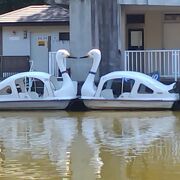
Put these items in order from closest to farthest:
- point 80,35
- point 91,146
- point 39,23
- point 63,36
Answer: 1. point 91,146
2. point 80,35
3. point 39,23
4. point 63,36

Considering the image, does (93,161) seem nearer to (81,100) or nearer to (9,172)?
(9,172)

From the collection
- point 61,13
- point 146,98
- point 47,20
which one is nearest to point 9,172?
point 146,98

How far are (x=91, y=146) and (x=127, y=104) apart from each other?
837cm

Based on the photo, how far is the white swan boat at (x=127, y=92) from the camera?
23.4 metres

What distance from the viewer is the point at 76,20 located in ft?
86.4

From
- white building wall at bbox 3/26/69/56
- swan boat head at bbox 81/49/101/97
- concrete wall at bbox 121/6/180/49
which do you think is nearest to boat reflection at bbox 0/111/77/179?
swan boat head at bbox 81/49/101/97

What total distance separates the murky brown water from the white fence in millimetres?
4244

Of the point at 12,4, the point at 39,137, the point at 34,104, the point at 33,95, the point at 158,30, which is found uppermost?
the point at 12,4

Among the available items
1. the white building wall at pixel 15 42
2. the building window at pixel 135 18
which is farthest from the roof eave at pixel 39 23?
the building window at pixel 135 18

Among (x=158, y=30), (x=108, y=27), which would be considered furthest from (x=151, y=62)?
(x=158, y=30)

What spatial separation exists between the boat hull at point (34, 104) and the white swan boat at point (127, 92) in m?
0.87

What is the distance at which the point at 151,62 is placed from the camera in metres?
27.0

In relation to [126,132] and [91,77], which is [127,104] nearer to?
[91,77]

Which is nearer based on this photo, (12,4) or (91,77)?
(91,77)
